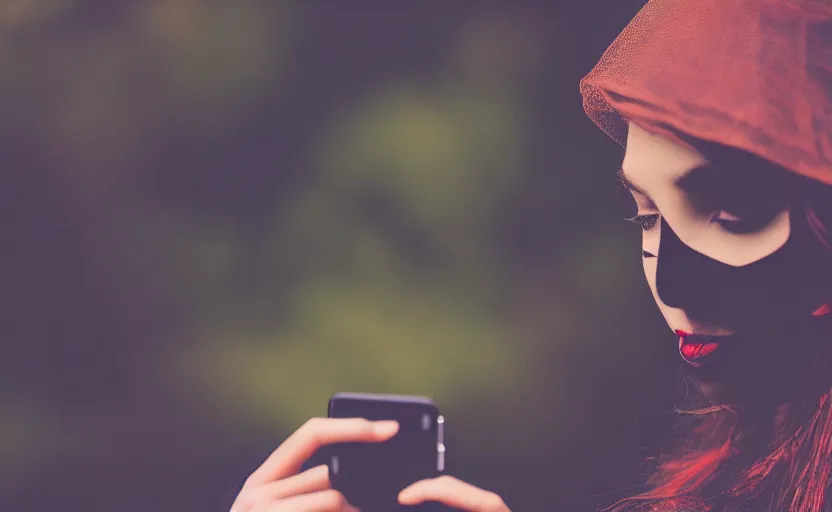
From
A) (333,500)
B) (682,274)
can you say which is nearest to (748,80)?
(682,274)

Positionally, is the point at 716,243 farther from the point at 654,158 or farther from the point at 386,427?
the point at 386,427

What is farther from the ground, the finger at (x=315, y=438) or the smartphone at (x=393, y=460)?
the finger at (x=315, y=438)

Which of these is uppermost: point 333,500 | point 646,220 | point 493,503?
point 646,220

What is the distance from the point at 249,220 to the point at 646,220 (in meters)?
0.54

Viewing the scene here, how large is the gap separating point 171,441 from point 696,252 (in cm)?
75

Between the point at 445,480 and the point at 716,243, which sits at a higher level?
the point at 716,243

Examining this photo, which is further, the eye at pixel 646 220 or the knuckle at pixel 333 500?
the eye at pixel 646 220

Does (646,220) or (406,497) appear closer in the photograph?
(406,497)

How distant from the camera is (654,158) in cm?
93

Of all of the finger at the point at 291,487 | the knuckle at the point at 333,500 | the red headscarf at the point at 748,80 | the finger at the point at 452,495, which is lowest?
the finger at the point at 452,495

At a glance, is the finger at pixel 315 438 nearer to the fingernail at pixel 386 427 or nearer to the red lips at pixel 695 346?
the fingernail at pixel 386 427

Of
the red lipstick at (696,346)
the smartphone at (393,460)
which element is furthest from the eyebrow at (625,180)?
the smartphone at (393,460)

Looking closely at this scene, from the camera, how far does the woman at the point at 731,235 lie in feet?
2.90

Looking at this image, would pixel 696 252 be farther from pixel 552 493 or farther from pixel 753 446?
pixel 552 493
